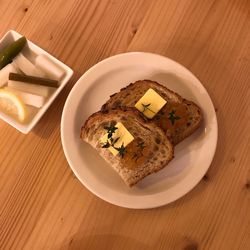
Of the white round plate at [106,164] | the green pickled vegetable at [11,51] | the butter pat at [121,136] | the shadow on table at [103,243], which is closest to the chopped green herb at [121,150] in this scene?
the butter pat at [121,136]

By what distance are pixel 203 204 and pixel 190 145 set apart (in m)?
0.22

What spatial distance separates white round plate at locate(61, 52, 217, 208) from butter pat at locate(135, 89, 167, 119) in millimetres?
142

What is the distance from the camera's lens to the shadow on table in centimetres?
121

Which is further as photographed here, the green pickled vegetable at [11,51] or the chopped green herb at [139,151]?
the green pickled vegetable at [11,51]

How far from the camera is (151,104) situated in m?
1.21

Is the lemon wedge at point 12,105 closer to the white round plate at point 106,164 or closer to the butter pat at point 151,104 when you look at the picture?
the white round plate at point 106,164

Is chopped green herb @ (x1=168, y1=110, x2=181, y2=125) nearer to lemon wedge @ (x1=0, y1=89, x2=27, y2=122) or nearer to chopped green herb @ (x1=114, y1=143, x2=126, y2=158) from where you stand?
chopped green herb @ (x1=114, y1=143, x2=126, y2=158)

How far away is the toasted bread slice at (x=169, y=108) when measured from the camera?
4.02ft

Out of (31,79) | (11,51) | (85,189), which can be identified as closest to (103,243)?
(85,189)

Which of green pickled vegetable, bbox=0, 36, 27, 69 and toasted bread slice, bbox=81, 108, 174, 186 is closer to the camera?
toasted bread slice, bbox=81, 108, 174, 186

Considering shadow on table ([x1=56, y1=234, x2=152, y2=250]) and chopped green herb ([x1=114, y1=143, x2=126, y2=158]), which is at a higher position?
chopped green herb ([x1=114, y1=143, x2=126, y2=158])

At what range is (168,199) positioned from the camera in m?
1.18

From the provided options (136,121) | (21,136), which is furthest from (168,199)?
(21,136)

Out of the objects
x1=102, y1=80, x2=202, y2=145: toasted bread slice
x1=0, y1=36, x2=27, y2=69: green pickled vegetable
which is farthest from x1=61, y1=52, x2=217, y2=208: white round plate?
x1=0, y1=36, x2=27, y2=69: green pickled vegetable
